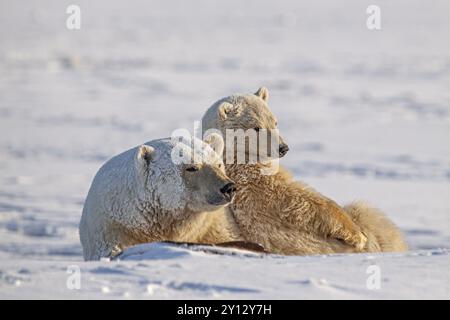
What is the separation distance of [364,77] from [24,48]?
10.6m

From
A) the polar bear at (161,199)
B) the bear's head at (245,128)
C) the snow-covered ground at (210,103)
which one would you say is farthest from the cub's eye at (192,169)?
the bear's head at (245,128)

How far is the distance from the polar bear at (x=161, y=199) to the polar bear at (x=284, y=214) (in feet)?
2.50

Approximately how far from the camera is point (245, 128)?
6656 millimetres

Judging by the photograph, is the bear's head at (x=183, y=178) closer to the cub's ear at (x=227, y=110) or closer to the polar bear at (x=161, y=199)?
the polar bear at (x=161, y=199)

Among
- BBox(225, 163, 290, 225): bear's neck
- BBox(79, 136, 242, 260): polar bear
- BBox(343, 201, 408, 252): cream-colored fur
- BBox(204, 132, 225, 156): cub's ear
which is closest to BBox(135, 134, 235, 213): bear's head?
BBox(79, 136, 242, 260): polar bear

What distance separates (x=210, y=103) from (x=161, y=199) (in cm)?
1331

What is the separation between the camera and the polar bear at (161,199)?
528 cm

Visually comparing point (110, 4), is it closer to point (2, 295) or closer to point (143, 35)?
point (143, 35)

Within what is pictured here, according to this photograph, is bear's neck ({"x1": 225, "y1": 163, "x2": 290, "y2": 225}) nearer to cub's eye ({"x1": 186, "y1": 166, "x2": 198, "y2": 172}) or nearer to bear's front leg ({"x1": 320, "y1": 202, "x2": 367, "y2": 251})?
bear's front leg ({"x1": 320, "y1": 202, "x2": 367, "y2": 251})

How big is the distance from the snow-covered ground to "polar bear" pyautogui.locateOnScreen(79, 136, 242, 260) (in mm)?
545

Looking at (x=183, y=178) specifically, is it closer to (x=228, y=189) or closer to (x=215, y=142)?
(x=228, y=189)

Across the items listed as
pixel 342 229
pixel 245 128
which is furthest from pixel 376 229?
pixel 245 128

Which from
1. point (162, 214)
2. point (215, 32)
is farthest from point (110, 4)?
point (162, 214)

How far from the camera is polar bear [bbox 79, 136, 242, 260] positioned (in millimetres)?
5277
